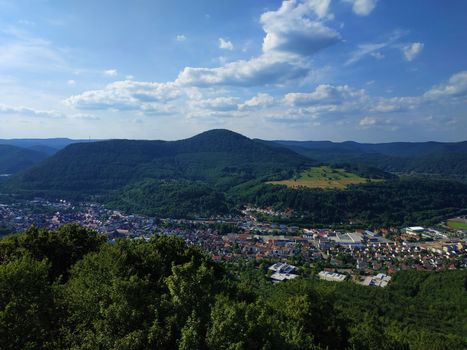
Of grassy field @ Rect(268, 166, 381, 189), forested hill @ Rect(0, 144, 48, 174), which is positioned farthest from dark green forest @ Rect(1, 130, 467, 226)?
forested hill @ Rect(0, 144, 48, 174)

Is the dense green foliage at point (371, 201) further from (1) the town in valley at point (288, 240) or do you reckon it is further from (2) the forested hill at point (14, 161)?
(2) the forested hill at point (14, 161)

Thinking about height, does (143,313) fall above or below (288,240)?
above

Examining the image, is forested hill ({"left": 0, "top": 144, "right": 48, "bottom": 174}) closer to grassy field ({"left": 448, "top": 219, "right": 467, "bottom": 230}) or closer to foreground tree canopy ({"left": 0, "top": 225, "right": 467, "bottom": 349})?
grassy field ({"left": 448, "top": 219, "right": 467, "bottom": 230})

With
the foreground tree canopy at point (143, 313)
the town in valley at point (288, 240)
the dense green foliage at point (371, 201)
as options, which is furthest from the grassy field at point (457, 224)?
the foreground tree canopy at point (143, 313)

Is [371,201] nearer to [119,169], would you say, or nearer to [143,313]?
[119,169]

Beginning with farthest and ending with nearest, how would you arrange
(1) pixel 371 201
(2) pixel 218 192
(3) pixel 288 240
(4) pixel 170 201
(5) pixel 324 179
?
(5) pixel 324 179 → (2) pixel 218 192 → (1) pixel 371 201 → (4) pixel 170 201 → (3) pixel 288 240

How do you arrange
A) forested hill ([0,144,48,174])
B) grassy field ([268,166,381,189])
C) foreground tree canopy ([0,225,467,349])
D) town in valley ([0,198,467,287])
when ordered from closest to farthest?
foreground tree canopy ([0,225,467,349]) < town in valley ([0,198,467,287]) < grassy field ([268,166,381,189]) < forested hill ([0,144,48,174])

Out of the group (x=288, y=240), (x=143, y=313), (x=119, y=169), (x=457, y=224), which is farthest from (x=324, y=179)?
(x=143, y=313)
